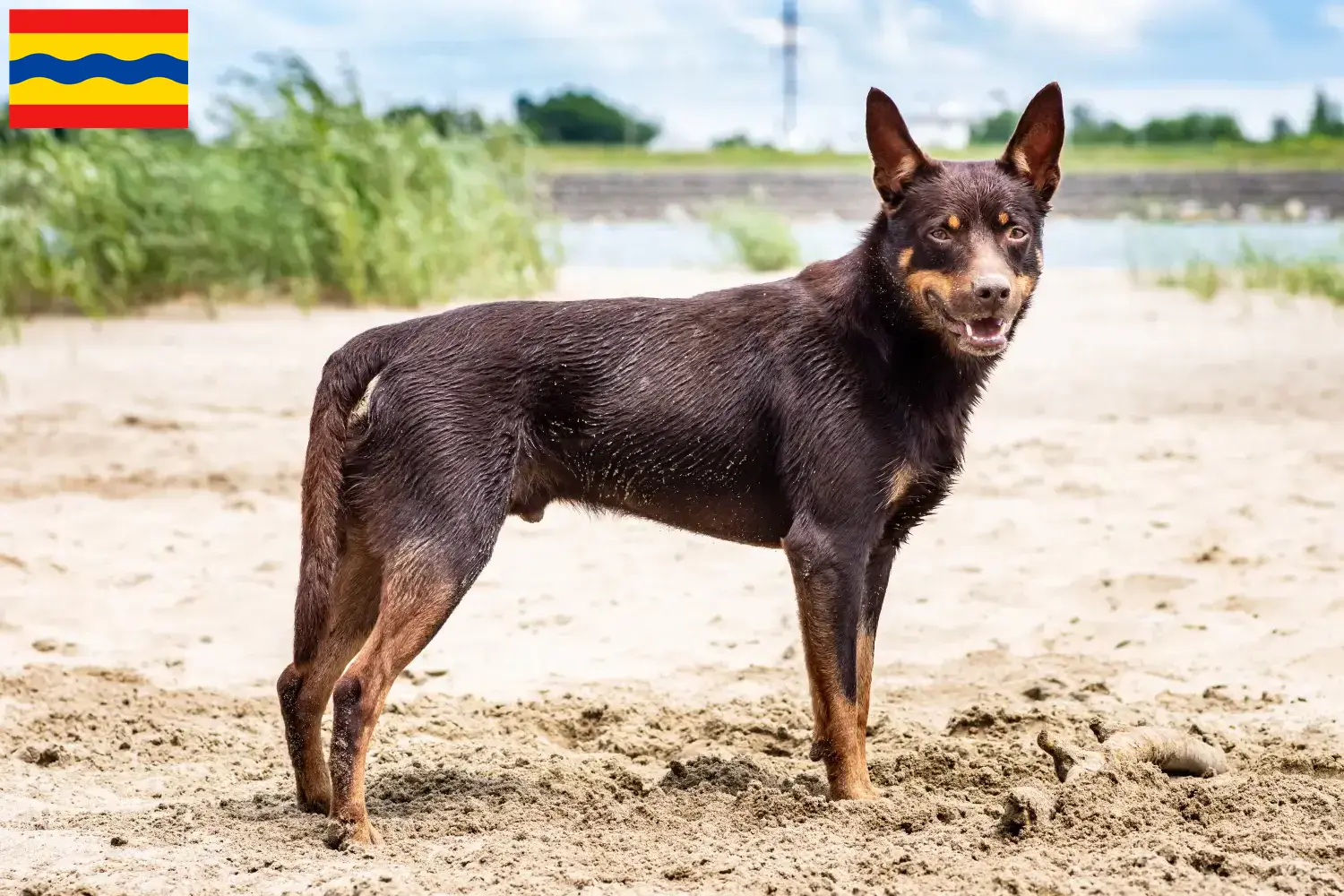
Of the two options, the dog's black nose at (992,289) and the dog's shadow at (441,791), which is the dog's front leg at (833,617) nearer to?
the dog's black nose at (992,289)

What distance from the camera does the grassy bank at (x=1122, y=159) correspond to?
115ft

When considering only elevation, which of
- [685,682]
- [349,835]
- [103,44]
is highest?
[103,44]

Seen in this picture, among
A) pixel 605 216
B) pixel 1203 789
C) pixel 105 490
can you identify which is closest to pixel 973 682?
pixel 1203 789

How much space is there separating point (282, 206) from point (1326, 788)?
13.0m

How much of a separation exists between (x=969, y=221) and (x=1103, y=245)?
20268 millimetres

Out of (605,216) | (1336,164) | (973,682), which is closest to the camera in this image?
(973,682)

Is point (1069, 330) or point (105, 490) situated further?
point (1069, 330)

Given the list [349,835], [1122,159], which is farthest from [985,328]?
[1122,159]

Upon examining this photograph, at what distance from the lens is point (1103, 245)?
23.9m

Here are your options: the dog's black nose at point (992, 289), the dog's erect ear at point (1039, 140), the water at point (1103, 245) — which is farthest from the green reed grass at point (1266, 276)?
the dog's black nose at point (992, 289)

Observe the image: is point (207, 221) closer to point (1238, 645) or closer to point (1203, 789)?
point (1238, 645)

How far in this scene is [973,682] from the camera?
619 centimetres

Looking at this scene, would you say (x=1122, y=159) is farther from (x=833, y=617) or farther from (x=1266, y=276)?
(x=833, y=617)

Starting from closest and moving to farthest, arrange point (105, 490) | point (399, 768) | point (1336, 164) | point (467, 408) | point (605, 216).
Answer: point (467, 408)
point (399, 768)
point (105, 490)
point (605, 216)
point (1336, 164)
